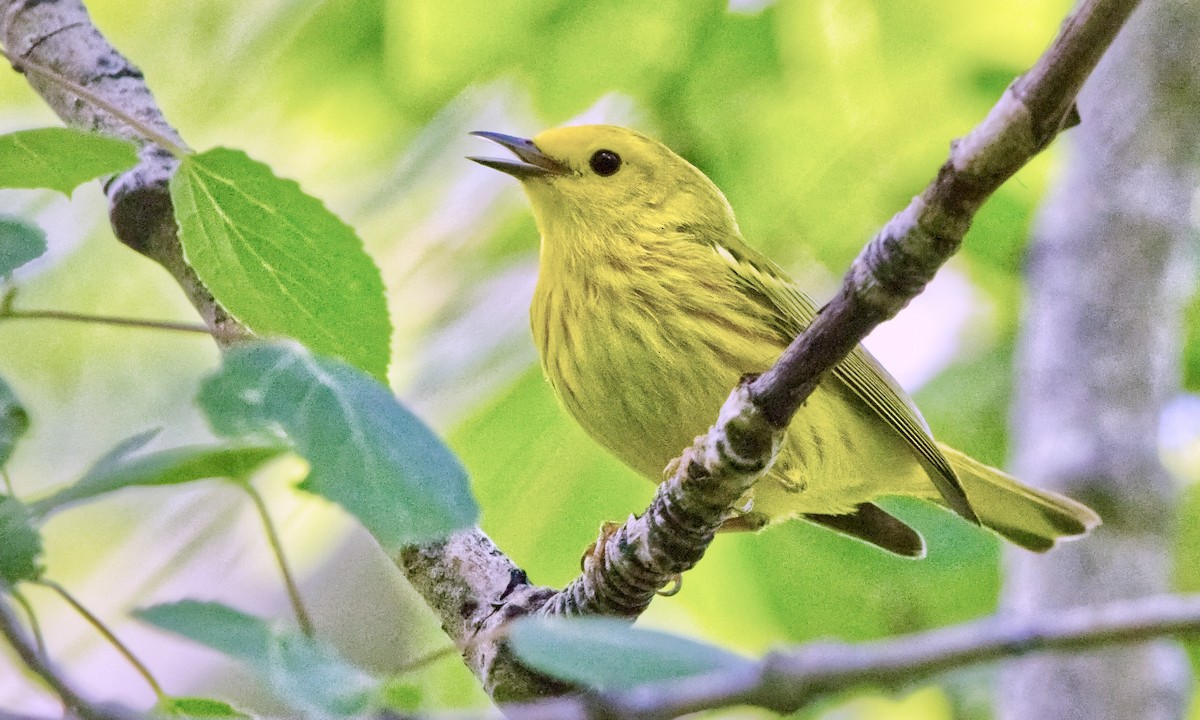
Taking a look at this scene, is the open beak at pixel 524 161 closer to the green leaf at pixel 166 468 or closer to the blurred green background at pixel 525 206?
the blurred green background at pixel 525 206

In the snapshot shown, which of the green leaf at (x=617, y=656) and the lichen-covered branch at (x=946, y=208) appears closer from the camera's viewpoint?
the green leaf at (x=617, y=656)

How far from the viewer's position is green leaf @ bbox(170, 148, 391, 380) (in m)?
1.40

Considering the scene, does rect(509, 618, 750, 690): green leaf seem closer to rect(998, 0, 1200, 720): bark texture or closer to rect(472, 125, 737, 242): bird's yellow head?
rect(472, 125, 737, 242): bird's yellow head

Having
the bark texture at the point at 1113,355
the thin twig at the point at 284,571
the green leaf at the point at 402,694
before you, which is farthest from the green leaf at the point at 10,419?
the bark texture at the point at 1113,355

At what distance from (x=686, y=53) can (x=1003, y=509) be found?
154 centimetres

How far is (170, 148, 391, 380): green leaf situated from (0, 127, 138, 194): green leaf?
9cm

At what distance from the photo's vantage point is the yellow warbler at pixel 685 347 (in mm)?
2582

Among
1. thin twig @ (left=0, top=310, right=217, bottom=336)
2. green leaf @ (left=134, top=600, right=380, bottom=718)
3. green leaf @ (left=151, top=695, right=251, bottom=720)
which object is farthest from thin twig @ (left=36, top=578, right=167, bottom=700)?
thin twig @ (left=0, top=310, right=217, bottom=336)

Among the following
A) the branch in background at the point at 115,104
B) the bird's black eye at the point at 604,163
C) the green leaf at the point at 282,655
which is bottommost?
the green leaf at the point at 282,655

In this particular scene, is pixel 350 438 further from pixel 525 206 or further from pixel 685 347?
pixel 525 206

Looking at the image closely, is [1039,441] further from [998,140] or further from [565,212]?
[998,140]

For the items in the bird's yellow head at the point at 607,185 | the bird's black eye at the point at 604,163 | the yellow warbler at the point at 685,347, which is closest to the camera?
the yellow warbler at the point at 685,347

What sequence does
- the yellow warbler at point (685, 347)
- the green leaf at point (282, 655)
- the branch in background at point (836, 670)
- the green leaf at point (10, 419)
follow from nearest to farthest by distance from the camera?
the branch in background at point (836, 670)
the green leaf at point (282, 655)
the green leaf at point (10, 419)
the yellow warbler at point (685, 347)

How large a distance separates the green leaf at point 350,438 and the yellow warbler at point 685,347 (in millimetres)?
1423
